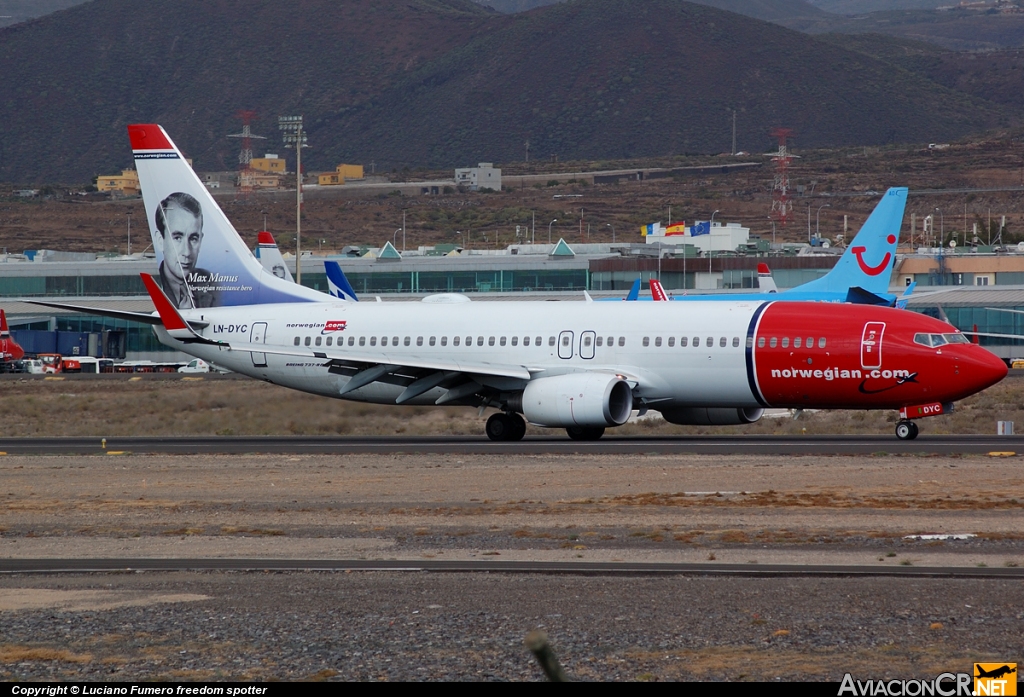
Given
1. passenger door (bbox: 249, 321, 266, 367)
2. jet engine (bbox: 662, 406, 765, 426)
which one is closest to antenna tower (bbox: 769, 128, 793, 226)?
passenger door (bbox: 249, 321, 266, 367)

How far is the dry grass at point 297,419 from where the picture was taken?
123 ft

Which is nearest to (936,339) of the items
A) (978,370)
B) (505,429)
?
(978,370)

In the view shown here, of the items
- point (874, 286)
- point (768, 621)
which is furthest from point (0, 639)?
point (874, 286)

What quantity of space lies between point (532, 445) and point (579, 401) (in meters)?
1.50

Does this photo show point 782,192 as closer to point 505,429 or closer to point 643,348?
point 505,429

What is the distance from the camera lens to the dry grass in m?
37.6

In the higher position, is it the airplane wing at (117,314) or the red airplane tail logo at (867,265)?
the red airplane tail logo at (867,265)

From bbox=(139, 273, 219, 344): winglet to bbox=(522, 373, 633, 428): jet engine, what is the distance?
9.40 meters

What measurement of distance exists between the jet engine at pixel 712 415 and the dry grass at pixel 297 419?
2.71 meters

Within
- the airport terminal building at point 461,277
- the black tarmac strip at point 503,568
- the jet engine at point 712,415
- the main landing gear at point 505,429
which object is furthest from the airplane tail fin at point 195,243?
the airport terminal building at point 461,277

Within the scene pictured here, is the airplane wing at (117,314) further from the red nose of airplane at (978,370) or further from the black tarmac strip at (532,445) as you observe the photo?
the red nose of airplane at (978,370)

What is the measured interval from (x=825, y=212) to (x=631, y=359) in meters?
154

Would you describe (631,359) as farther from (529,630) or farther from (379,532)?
(529,630)

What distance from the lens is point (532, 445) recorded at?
109 feet
